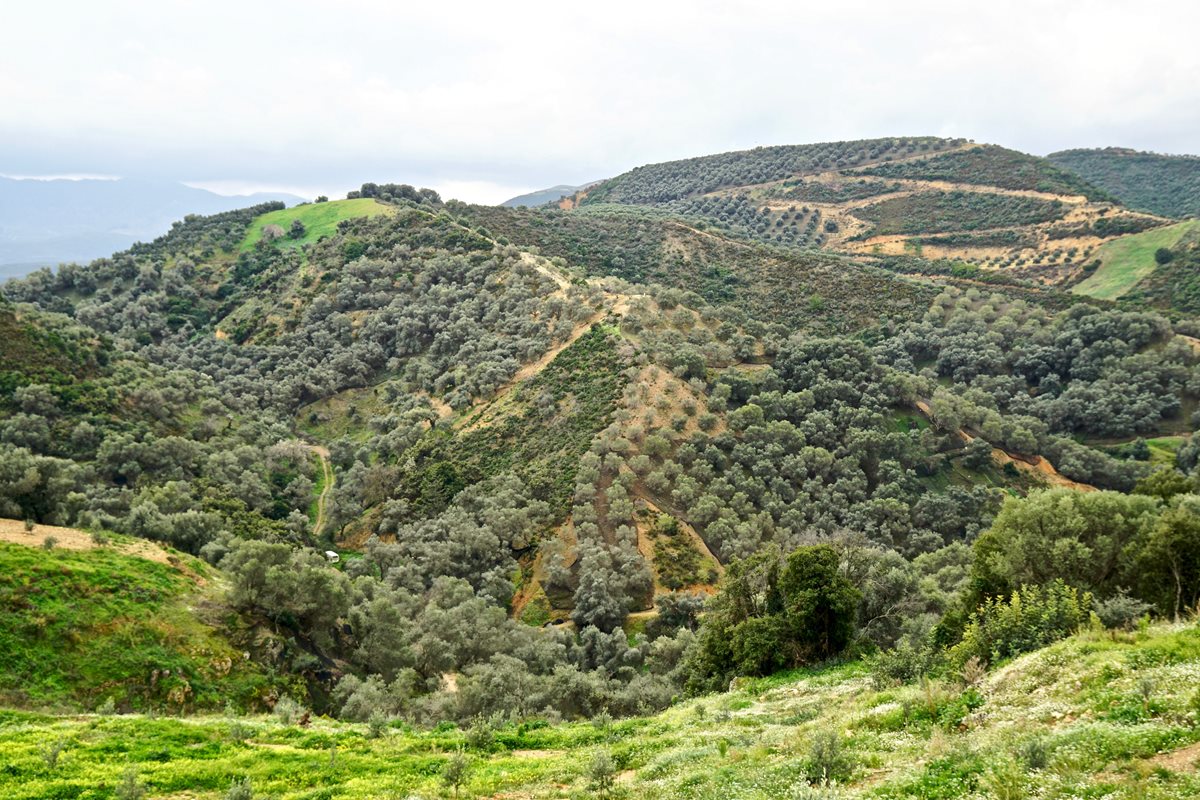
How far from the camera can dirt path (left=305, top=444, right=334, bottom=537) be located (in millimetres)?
49491

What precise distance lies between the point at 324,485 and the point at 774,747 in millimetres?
50272

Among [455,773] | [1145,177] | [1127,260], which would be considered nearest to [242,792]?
[455,773]

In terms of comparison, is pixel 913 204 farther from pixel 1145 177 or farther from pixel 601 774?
pixel 601 774

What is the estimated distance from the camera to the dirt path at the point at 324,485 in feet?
162

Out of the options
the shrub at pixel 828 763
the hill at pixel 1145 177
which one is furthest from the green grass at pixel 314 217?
the hill at pixel 1145 177

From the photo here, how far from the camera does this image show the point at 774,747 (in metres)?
12.7

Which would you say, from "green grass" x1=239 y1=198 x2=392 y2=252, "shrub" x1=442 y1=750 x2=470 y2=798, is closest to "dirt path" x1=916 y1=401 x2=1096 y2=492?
"shrub" x1=442 y1=750 x2=470 y2=798

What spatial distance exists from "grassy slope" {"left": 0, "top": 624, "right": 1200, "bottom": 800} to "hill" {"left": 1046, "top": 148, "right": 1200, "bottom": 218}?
16398 centimetres

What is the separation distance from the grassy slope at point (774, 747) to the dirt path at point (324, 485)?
112 ft

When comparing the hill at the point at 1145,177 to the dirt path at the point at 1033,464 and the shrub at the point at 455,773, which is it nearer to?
the dirt path at the point at 1033,464

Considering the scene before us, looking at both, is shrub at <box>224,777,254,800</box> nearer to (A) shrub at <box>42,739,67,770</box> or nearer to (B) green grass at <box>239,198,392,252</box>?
(A) shrub at <box>42,739,67,770</box>

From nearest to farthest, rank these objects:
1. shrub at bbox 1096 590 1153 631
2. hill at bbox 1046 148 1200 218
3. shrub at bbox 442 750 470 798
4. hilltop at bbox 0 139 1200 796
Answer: shrub at bbox 442 750 470 798 < shrub at bbox 1096 590 1153 631 < hilltop at bbox 0 139 1200 796 < hill at bbox 1046 148 1200 218

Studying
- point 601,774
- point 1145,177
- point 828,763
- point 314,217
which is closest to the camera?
point 828,763

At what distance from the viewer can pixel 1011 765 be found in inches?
332
